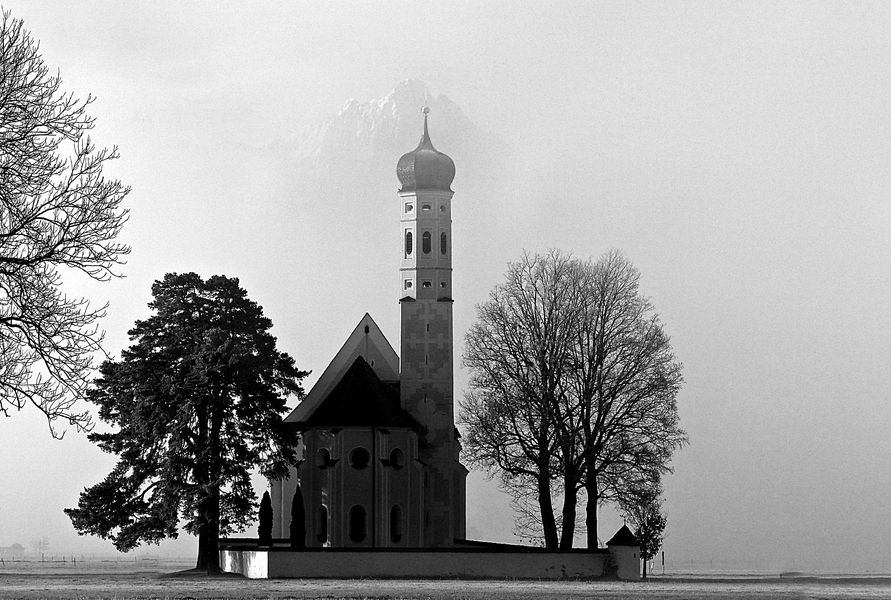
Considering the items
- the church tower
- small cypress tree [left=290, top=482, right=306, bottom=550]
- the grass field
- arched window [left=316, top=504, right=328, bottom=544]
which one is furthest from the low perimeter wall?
the church tower

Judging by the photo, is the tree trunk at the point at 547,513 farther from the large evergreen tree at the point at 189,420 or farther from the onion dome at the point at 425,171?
the onion dome at the point at 425,171

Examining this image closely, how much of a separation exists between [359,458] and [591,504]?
12.8 meters

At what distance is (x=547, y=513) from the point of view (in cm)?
5794

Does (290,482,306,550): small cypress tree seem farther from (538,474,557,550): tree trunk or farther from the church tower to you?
the church tower

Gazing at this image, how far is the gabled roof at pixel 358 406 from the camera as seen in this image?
6575 centimetres

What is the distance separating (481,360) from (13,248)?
31.3 metres

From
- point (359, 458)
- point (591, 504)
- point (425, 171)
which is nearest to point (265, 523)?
point (359, 458)

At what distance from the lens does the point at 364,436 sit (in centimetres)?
6569

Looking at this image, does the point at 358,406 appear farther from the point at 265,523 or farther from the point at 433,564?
the point at 433,564

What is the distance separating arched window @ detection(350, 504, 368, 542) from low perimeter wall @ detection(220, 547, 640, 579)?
10.6 meters

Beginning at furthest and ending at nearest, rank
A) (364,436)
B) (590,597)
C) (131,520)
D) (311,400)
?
(311,400)
(364,436)
(131,520)
(590,597)

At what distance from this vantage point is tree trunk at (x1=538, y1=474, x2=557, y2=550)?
187 ft

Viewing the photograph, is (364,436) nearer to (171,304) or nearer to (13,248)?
(171,304)

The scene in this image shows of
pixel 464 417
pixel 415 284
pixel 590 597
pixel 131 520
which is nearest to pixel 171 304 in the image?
pixel 131 520
